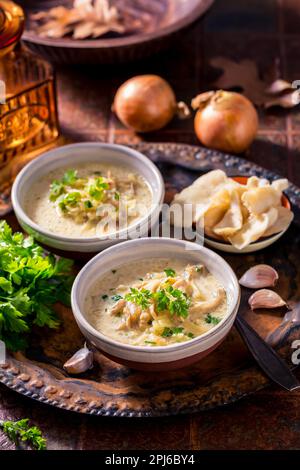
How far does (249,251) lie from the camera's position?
238cm

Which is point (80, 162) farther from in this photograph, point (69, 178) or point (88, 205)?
point (88, 205)

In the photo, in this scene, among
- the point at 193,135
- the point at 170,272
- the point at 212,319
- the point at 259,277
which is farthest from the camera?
the point at 193,135

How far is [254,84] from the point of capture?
3.26 metres

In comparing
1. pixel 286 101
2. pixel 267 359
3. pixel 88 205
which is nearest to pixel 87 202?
pixel 88 205

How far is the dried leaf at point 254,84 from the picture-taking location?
3145 mm

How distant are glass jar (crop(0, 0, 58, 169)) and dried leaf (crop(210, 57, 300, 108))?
0.82m

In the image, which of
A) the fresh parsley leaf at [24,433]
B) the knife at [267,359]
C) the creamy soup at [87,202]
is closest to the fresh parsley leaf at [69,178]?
the creamy soup at [87,202]

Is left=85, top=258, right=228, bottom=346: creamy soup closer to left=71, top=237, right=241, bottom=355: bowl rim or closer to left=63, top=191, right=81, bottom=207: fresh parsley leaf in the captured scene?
left=71, top=237, right=241, bottom=355: bowl rim

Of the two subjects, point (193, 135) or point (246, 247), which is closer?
point (246, 247)

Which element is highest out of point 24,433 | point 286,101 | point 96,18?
point 96,18

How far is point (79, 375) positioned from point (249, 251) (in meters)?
0.68

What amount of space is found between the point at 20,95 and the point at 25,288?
2.73 ft

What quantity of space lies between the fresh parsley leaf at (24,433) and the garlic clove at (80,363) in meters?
0.19
